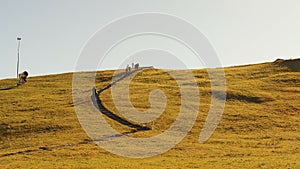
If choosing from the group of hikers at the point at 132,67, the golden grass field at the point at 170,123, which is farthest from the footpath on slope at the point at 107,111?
the group of hikers at the point at 132,67

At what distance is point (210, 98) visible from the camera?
6788 centimetres

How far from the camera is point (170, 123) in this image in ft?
177

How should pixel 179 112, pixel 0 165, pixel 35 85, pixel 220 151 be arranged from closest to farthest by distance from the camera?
1. pixel 0 165
2. pixel 220 151
3. pixel 179 112
4. pixel 35 85

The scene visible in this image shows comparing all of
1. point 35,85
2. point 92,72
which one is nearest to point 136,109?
point 35,85

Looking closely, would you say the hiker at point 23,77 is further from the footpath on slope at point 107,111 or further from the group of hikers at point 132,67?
A: the footpath on slope at point 107,111

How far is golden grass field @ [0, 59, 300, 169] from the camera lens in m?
37.7

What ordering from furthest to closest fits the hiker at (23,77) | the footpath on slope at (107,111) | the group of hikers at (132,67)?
the group of hikers at (132,67) < the hiker at (23,77) < the footpath on slope at (107,111)

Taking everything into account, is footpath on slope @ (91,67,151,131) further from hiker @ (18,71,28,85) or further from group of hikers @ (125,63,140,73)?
hiker @ (18,71,28,85)

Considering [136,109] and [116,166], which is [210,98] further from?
[116,166]

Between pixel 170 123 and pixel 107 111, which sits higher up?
pixel 107 111

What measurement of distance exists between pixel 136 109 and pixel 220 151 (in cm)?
1953

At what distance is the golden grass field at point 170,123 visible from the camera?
3769 centimetres

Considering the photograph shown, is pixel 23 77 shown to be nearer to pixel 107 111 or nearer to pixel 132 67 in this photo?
pixel 132 67

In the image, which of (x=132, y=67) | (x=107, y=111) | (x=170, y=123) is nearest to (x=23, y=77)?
(x=132, y=67)
